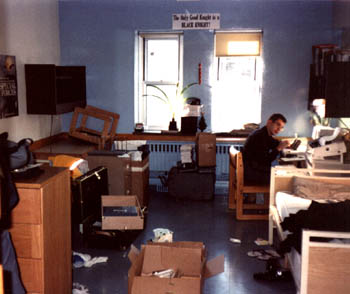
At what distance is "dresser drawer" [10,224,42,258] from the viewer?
112 inches

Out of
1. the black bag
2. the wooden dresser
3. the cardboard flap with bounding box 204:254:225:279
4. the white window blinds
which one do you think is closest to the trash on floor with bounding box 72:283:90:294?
the wooden dresser

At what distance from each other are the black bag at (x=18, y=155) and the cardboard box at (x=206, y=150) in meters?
3.82

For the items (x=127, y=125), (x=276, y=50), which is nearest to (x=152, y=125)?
A: (x=127, y=125)

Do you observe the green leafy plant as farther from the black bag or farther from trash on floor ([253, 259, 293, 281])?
the black bag

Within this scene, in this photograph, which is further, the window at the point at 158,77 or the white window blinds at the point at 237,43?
the window at the point at 158,77

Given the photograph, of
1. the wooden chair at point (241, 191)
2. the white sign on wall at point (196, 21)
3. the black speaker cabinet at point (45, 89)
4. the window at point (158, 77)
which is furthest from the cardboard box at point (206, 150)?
the black speaker cabinet at point (45, 89)

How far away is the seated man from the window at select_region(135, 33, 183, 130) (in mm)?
1872

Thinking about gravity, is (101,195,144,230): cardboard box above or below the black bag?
below

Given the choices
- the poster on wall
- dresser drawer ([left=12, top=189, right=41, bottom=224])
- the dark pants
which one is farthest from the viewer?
the dark pants

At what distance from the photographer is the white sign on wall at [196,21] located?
680 centimetres

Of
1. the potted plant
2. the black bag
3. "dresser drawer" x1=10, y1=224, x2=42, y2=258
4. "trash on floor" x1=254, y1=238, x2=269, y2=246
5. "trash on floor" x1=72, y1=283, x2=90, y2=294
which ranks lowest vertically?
"trash on floor" x1=72, y1=283, x2=90, y2=294

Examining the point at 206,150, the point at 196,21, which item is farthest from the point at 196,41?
the point at 206,150

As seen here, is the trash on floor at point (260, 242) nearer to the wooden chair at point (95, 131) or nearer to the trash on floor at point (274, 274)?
the trash on floor at point (274, 274)

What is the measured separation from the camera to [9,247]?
2449 millimetres
